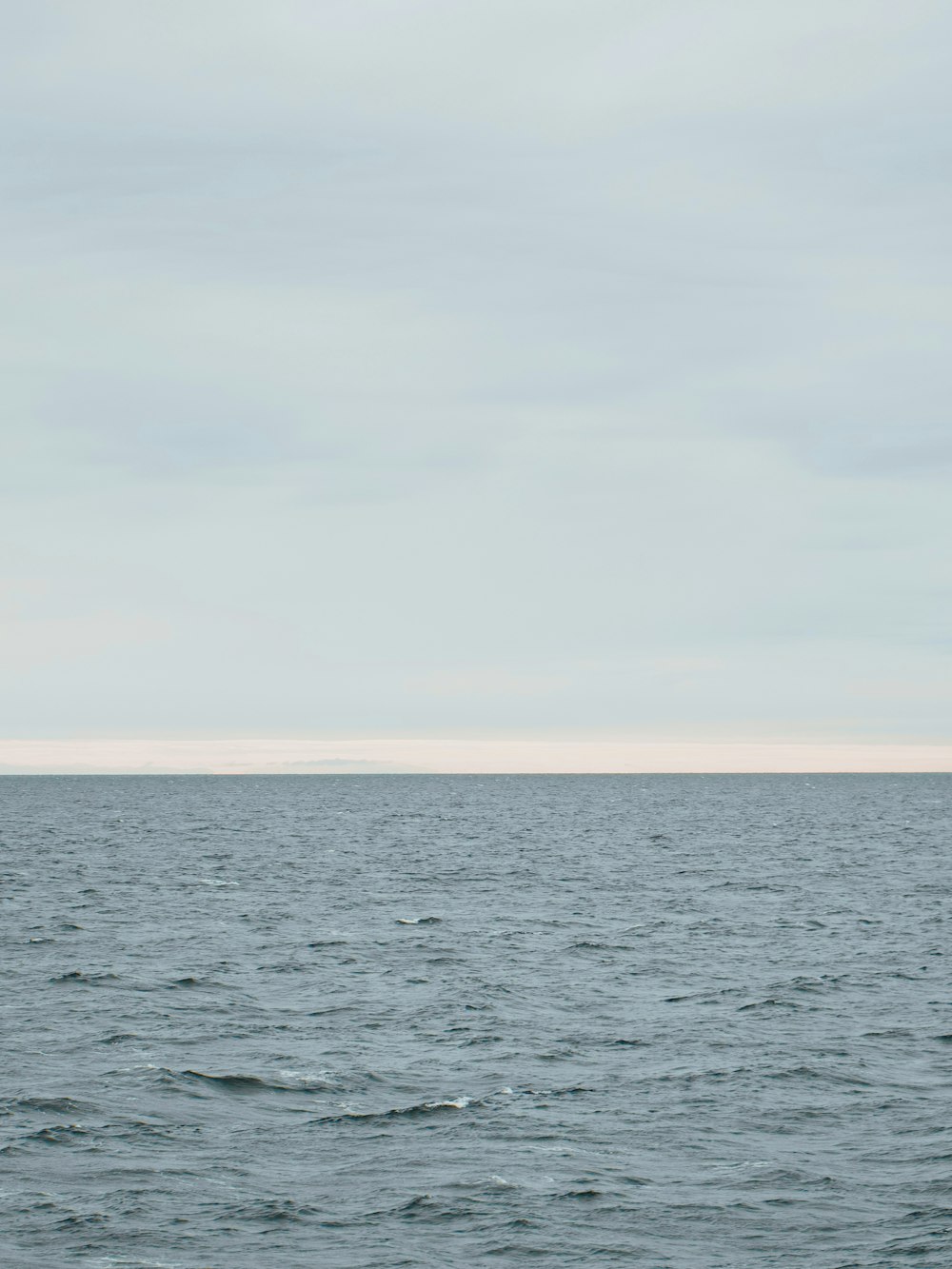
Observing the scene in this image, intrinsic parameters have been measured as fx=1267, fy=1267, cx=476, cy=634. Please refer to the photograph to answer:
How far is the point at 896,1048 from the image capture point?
3472 centimetres

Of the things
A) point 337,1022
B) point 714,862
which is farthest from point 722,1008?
point 714,862

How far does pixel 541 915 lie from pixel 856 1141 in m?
38.8

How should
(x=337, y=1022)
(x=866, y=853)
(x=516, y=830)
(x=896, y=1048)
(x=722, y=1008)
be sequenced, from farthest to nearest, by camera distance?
(x=516, y=830)
(x=866, y=853)
(x=722, y=1008)
(x=337, y=1022)
(x=896, y=1048)

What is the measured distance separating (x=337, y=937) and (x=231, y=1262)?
36473 mm

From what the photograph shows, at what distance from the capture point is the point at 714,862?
9962 centimetres

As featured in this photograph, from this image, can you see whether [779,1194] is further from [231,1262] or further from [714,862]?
[714,862]

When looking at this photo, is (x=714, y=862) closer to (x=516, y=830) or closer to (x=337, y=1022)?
(x=516, y=830)

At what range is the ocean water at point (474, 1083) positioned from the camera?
854 inches

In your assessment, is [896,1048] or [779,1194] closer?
[779,1194]

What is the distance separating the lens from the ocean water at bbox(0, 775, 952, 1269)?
2170cm

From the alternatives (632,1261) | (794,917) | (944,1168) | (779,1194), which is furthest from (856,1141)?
(794,917)

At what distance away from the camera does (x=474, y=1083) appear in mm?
31203

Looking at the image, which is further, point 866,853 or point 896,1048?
point 866,853

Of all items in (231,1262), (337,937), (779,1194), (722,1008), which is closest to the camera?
(231,1262)
